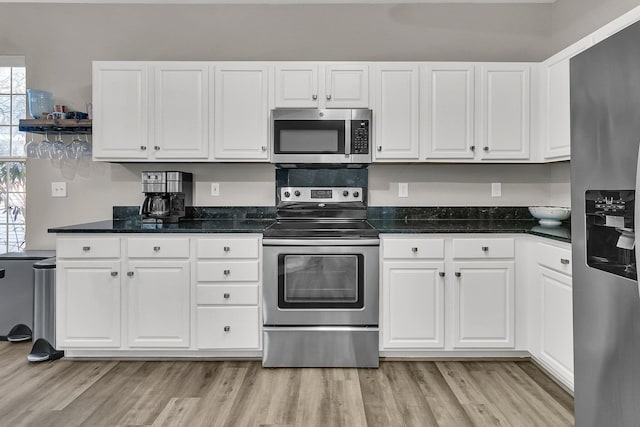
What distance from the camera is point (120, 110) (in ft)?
9.84

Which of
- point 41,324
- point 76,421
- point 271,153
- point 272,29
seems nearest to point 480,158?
point 271,153

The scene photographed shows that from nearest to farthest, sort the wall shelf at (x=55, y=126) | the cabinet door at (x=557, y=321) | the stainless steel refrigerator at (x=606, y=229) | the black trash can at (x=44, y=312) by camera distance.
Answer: the stainless steel refrigerator at (x=606, y=229) → the cabinet door at (x=557, y=321) → the black trash can at (x=44, y=312) → the wall shelf at (x=55, y=126)

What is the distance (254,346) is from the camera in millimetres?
2715

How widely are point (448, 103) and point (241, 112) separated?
1.49 meters

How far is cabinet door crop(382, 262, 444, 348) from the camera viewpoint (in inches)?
107

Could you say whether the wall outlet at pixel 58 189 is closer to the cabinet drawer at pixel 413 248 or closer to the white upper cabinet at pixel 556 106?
the cabinet drawer at pixel 413 248

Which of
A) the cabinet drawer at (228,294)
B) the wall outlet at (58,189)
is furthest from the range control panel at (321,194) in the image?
the wall outlet at (58,189)

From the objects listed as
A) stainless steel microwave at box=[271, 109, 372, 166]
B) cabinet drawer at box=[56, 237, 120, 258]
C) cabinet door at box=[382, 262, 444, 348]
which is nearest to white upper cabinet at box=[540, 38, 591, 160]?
cabinet door at box=[382, 262, 444, 348]

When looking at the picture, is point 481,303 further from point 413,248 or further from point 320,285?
point 320,285

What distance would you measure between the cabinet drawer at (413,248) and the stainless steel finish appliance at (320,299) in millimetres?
105


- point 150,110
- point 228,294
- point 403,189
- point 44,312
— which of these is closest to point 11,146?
point 150,110

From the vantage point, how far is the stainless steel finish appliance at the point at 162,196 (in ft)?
9.77

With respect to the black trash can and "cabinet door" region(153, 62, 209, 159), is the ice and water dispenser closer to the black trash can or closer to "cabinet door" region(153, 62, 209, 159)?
"cabinet door" region(153, 62, 209, 159)

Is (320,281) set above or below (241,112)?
below
